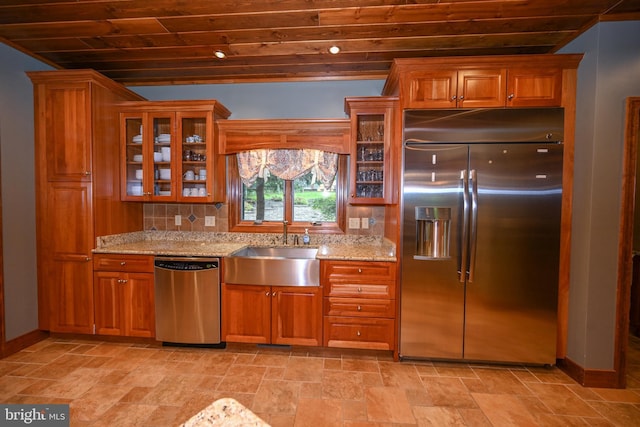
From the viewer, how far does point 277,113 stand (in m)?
3.27

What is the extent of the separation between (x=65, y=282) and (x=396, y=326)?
312 cm

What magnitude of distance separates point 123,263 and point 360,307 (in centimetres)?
225

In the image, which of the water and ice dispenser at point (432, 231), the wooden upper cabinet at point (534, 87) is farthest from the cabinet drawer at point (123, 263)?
the wooden upper cabinet at point (534, 87)

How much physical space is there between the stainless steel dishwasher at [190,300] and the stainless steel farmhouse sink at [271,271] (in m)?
0.15

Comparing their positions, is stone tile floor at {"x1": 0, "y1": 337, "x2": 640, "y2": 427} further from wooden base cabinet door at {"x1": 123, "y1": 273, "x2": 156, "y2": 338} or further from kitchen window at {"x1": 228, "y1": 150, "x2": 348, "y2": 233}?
kitchen window at {"x1": 228, "y1": 150, "x2": 348, "y2": 233}

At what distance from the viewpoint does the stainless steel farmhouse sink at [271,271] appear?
259 centimetres

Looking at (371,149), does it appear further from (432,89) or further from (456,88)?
(456,88)

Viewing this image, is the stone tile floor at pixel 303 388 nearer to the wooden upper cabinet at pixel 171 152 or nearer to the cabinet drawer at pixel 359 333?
the cabinet drawer at pixel 359 333

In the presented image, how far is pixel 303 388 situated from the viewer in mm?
2154

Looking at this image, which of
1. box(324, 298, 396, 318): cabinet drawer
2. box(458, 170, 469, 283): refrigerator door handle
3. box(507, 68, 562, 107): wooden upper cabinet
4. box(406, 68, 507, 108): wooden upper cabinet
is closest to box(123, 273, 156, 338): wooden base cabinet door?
box(324, 298, 396, 318): cabinet drawer

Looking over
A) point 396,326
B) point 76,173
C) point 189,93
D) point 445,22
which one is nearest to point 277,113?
point 189,93

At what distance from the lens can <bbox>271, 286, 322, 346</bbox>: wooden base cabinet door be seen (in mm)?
2594

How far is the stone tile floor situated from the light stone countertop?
35.6 inches

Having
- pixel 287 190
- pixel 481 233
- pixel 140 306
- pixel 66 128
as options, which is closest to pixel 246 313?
pixel 140 306
